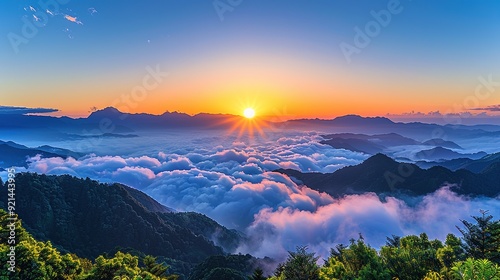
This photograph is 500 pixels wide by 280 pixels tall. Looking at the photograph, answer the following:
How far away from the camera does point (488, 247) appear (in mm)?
30359

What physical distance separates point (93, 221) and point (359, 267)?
14660 cm

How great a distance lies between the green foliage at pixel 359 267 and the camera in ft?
93.1

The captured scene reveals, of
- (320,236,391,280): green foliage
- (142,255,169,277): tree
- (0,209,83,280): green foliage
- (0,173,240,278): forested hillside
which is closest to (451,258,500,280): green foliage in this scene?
(320,236,391,280): green foliage

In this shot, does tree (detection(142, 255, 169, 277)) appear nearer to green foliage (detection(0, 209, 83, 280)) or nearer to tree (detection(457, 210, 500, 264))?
green foliage (detection(0, 209, 83, 280))

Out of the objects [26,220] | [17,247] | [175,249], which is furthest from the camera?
[175,249]

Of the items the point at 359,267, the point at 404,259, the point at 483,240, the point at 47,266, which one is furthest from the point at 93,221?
the point at 483,240

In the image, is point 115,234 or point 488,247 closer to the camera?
point 488,247

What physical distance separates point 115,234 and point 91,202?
22.5 meters

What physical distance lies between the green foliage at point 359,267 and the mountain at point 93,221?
117m

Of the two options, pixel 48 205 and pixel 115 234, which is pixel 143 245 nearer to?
pixel 115 234

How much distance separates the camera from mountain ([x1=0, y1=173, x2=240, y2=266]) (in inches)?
5335

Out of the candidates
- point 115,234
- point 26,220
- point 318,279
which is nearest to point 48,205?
point 26,220

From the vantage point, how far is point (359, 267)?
33438mm

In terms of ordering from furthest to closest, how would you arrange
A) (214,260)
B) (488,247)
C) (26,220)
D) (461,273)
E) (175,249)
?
1. (175,249)
2. (26,220)
3. (214,260)
4. (488,247)
5. (461,273)
